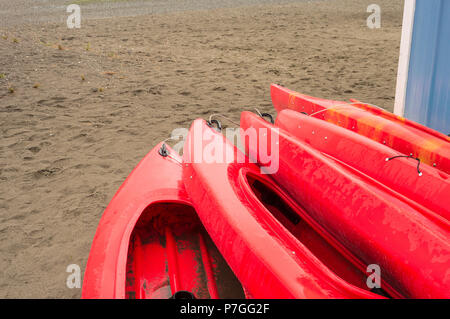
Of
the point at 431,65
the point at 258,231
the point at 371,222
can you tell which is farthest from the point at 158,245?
the point at 431,65

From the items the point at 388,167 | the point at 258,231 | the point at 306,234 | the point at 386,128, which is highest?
the point at 386,128

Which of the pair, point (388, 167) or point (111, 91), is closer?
point (388, 167)

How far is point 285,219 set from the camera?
8.34 feet

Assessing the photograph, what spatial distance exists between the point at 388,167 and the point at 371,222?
67cm

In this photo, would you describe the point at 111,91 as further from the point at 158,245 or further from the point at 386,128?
the point at 386,128

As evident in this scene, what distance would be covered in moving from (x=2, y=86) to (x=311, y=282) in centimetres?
617

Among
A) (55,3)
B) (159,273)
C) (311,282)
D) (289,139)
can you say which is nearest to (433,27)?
(289,139)

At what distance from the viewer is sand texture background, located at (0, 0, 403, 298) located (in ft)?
9.79

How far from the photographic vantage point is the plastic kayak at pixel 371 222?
5.10 feet

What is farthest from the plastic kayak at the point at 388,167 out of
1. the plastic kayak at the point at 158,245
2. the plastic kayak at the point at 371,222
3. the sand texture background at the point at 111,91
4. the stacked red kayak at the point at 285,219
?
the sand texture background at the point at 111,91

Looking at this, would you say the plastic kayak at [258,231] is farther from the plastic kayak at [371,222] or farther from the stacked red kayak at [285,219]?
the plastic kayak at [371,222]

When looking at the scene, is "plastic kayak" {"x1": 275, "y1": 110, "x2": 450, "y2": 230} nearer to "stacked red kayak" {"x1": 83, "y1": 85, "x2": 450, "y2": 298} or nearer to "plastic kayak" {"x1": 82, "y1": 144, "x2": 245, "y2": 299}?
"stacked red kayak" {"x1": 83, "y1": 85, "x2": 450, "y2": 298}

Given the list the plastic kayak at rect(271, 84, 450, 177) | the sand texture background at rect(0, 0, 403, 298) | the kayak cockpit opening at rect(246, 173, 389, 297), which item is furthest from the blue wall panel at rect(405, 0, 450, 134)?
the kayak cockpit opening at rect(246, 173, 389, 297)

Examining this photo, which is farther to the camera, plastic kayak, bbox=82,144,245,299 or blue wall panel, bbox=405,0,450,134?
blue wall panel, bbox=405,0,450,134
